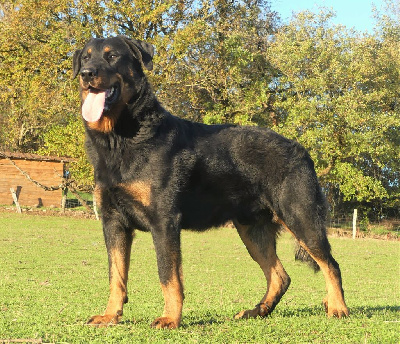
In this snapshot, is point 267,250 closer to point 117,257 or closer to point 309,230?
point 309,230

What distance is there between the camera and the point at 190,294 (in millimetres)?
9344

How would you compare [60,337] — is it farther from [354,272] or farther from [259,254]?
[354,272]

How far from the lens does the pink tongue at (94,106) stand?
5.39 meters

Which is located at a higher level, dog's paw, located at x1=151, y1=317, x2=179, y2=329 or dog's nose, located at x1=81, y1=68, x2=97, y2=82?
dog's nose, located at x1=81, y1=68, x2=97, y2=82

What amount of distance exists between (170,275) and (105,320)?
2.46 ft

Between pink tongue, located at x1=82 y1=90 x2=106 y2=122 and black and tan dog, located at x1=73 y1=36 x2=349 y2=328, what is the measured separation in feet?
0.03

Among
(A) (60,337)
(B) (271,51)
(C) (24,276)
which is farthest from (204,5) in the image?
(A) (60,337)

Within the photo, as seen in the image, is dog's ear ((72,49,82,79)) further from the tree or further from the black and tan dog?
the tree

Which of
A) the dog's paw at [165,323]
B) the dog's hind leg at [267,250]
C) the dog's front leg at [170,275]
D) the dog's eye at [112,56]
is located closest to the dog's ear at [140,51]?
the dog's eye at [112,56]

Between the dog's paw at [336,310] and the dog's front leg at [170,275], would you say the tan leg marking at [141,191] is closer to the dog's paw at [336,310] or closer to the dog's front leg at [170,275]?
the dog's front leg at [170,275]

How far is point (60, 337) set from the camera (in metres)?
4.45

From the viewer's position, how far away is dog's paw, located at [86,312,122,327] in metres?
5.00

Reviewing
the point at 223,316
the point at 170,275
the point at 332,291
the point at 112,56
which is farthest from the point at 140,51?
the point at 332,291

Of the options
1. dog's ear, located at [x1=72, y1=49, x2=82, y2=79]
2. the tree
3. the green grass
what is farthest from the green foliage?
dog's ear, located at [x1=72, y1=49, x2=82, y2=79]
